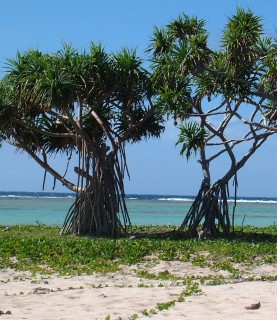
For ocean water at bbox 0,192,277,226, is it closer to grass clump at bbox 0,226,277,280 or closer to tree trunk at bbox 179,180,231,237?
tree trunk at bbox 179,180,231,237

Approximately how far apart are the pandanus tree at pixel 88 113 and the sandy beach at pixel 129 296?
4.99m

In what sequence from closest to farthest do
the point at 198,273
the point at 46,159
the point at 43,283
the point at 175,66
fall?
1. the point at 43,283
2. the point at 198,273
3. the point at 175,66
4. the point at 46,159

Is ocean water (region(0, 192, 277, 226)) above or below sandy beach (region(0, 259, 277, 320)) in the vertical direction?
above

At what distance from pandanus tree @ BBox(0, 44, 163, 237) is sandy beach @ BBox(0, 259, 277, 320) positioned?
499 cm

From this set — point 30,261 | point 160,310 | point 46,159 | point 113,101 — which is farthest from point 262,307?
point 46,159

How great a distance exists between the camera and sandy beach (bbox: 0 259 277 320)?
700 centimetres

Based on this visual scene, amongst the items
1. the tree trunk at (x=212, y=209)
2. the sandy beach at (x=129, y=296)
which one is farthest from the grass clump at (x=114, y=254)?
the tree trunk at (x=212, y=209)

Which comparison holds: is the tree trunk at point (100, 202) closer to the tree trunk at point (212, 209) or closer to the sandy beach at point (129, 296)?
the tree trunk at point (212, 209)

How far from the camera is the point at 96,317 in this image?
695 centimetres

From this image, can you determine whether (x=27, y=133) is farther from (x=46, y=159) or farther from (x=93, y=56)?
(x=93, y=56)

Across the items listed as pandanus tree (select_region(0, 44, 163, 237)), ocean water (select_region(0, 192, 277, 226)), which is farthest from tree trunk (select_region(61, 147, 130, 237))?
ocean water (select_region(0, 192, 277, 226))

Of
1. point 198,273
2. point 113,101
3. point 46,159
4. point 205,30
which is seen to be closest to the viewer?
point 198,273

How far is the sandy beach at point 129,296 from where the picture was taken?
7.00 metres

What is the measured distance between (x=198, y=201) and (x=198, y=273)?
18.2 feet
